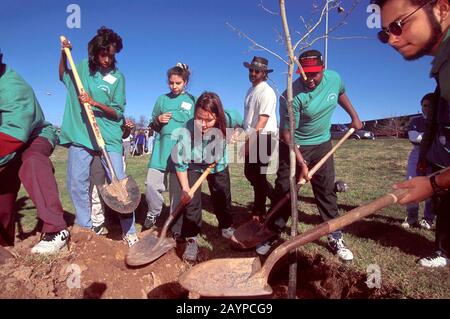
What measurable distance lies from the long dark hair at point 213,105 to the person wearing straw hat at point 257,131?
98 cm

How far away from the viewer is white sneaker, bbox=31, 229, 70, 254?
2893 millimetres

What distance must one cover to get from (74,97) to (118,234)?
6.51 feet

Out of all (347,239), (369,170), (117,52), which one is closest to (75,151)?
(117,52)

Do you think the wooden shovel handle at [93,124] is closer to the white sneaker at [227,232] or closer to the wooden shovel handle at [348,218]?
the white sneaker at [227,232]

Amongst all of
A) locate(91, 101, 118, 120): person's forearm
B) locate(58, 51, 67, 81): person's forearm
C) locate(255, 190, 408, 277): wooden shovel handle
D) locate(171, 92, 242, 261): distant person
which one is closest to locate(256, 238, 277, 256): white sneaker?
locate(171, 92, 242, 261): distant person

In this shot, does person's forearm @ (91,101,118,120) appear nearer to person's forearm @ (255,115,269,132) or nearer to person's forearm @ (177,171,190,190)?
person's forearm @ (177,171,190,190)

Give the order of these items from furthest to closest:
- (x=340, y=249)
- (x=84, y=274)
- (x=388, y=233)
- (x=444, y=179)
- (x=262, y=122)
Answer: (x=262, y=122)
(x=388, y=233)
(x=340, y=249)
(x=84, y=274)
(x=444, y=179)

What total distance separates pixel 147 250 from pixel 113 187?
3.09 ft

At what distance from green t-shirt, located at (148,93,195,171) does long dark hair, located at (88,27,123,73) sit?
3.44 feet

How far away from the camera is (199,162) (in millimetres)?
3678

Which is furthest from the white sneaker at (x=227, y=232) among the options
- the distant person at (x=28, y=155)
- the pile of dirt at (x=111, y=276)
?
the distant person at (x=28, y=155)

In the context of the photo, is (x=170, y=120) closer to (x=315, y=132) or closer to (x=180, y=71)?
(x=180, y=71)

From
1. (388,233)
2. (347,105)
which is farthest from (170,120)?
(388,233)
